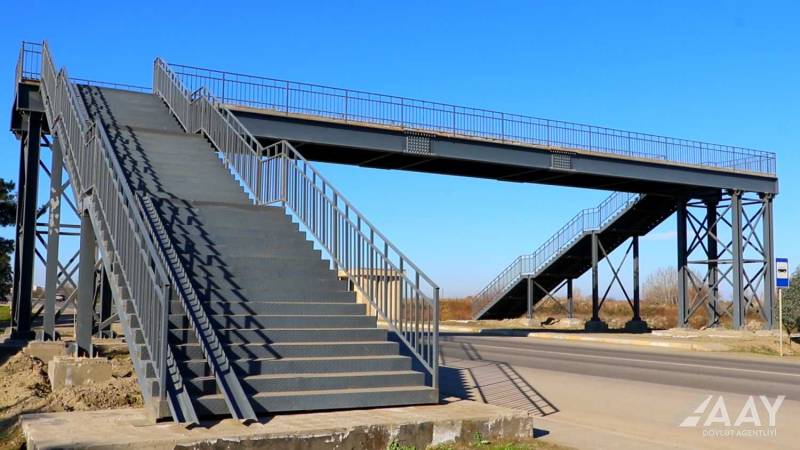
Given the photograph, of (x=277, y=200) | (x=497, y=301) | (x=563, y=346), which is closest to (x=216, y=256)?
(x=277, y=200)

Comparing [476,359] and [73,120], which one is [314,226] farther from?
[476,359]

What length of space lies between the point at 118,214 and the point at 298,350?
10.3ft

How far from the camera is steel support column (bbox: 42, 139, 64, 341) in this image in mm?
17938

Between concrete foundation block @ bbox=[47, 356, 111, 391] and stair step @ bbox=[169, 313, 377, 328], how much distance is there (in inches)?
179

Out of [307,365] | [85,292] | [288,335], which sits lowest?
[307,365]

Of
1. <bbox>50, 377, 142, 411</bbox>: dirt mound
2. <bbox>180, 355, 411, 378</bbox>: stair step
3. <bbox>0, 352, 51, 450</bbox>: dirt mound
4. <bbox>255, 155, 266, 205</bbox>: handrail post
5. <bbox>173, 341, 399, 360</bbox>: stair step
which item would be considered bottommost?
<bbox>0, 352, 51, 450</bbox>: dirt mound

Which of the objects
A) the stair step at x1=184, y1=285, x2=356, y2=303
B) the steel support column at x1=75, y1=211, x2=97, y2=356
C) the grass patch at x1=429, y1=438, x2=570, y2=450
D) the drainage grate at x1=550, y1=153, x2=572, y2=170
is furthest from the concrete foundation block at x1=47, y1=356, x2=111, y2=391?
the drainage grate at x1=550, y1=153, x2=572, y2=170

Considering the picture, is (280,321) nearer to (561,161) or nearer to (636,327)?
(561,161)

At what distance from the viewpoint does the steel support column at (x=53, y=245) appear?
1794 centimetres

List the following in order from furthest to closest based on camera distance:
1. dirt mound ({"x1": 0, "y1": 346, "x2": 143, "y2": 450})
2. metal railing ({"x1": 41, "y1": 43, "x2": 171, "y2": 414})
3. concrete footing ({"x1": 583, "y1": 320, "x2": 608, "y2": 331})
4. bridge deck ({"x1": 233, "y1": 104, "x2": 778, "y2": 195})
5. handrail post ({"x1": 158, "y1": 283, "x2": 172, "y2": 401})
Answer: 1. concrete footing ({"x1": 583, "y1": 320, "x2": 608, "y2": 331})
2. bridge deck ({"x1": 233, "y1": 104, "x2": 778, "y2": 195})
3. dirt mound ({"x1": 0, "y1": 346, "x2": 143, "y2": 450})
4. metal railing ({"x1": 41, "y1": 43, "x2": 171, "y2": 414})
5. handrail post ({"x1": 158, "y1": 283, "x2": 172, "y2": 401})

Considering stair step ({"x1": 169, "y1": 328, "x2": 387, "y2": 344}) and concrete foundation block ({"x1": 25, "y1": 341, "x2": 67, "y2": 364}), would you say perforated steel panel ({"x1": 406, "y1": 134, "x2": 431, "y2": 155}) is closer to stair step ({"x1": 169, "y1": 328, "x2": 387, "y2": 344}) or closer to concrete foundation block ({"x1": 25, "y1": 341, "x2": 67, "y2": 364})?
concrete foundation block ({"x1": 25, "y1": 341, "x2": 67, "y2": 364})

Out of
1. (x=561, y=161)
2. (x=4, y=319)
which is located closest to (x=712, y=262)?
(x=561, y=161)

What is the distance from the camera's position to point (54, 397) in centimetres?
1101

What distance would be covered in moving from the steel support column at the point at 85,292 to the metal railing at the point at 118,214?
77 centimetres
